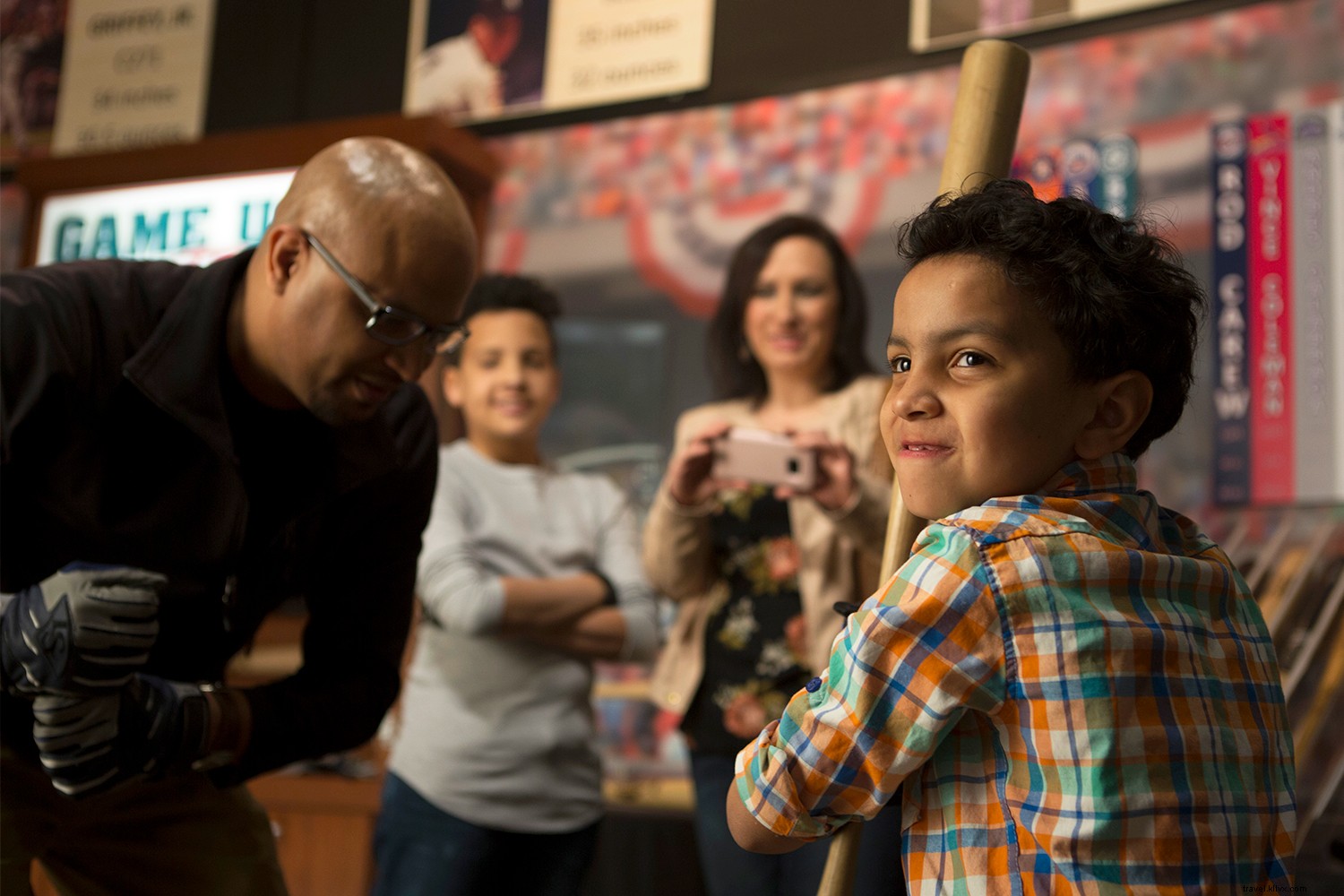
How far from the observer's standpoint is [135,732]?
4.31 feet

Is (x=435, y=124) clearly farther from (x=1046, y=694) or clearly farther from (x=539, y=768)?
(x=1046, y=694)

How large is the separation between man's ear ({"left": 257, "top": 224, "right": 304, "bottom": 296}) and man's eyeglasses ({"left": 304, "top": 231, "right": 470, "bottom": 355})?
2 centimetres

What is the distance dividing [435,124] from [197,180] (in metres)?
0.77

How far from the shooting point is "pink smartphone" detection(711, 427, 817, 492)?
6.75 ft

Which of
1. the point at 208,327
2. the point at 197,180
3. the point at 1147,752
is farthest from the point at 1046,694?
the point at 197,180

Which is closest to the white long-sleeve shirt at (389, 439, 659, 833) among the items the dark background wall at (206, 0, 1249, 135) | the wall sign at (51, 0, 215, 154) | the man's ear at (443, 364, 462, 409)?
the man's ear at (443, 364, 462, 409)

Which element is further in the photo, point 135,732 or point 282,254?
point 282,254

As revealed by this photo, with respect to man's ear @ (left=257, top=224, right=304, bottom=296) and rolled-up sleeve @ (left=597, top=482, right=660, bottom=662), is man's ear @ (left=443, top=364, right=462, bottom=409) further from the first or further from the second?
man's ear @ (left=257, top=224, right=304, bottom=296)

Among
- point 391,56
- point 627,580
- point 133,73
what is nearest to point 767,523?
point 627,580

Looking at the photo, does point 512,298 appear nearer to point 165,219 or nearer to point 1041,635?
point 165,219

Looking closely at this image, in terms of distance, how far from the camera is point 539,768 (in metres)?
2.08

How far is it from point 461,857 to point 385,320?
1.01m

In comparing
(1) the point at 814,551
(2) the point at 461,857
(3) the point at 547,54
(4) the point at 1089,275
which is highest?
(3) the point at 547,54

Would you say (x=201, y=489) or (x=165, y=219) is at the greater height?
(x=165, y=219)
